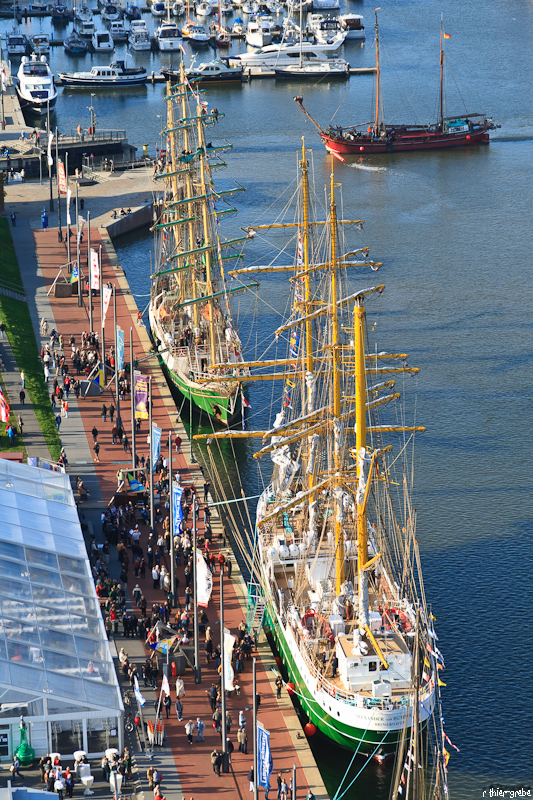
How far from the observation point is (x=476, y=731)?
5500 centimetres

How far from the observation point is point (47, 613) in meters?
53.9

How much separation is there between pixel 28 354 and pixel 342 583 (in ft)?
131

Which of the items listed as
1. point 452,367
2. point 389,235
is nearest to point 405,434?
point 452,367

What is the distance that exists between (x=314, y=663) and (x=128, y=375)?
38.5 meters

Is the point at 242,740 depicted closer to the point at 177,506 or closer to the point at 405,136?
the point at 177,506

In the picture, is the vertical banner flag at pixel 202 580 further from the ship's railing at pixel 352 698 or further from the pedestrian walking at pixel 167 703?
the ship's railing at pixel 352 698

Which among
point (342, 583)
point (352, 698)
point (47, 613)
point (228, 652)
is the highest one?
point (228, 652)

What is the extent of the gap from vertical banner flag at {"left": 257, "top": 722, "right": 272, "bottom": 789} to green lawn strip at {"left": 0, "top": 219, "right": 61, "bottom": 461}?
35.1 m

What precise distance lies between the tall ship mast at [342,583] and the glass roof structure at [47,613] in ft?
27.9

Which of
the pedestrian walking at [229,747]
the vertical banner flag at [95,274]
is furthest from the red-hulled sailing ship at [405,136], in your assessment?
the pedestrian walking at [229,747]

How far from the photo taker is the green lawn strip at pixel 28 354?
79500mm

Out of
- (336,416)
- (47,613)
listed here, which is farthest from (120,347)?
(47,613)

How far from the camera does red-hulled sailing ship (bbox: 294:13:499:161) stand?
14925cm

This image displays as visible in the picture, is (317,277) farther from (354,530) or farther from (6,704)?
(6,704)
